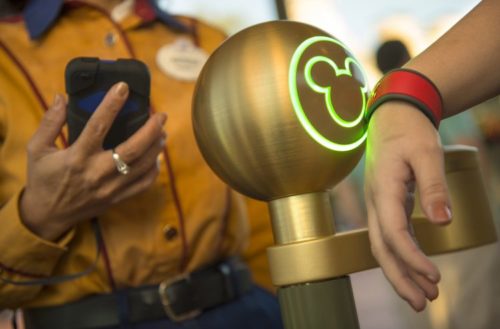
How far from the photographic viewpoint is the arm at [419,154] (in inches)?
13.0

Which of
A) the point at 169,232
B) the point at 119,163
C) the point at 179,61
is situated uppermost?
the point at 179,61

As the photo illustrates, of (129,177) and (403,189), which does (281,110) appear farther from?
(129,177)

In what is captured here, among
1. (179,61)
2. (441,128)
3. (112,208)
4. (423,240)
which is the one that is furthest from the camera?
(441,128)

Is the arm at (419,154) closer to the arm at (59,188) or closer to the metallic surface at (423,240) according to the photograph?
the metallic surface at (423,240)

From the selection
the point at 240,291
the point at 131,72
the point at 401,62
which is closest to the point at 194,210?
the point at 240,291

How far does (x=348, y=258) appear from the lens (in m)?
0.37

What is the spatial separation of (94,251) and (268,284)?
31cm

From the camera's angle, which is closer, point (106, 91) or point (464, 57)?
point (464, 57)

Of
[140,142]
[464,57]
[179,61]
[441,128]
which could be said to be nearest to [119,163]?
[140,142]

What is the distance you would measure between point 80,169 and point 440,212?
1.35 ft

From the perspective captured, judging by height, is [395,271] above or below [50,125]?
below

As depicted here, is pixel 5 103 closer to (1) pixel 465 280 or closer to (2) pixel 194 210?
(2) pixel 194 210

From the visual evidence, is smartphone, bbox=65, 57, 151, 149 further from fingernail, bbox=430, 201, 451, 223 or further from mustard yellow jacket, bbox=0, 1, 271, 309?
fingernail, bbox=430, 201, 451, 223

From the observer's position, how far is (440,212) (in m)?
0.32
